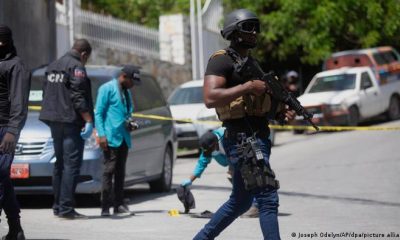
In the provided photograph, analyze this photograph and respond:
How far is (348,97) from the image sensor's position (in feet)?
83.0

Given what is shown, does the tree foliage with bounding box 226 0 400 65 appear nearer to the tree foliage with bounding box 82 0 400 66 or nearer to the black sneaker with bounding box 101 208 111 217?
the tree foliage with bounding box 82 0 400 66

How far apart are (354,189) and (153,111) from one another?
120 inches

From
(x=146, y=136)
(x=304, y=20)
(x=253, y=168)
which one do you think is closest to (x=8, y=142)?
(x=253, y=168)

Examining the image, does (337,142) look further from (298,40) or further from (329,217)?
(329,217)

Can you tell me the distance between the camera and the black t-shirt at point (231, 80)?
21.9ft

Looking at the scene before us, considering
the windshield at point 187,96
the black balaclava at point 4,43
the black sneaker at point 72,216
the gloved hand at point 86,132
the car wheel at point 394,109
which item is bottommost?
the car wheel at point 394,109

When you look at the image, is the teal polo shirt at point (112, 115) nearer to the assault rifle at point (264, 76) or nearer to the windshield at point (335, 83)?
the assault rifle at point (264, 76)

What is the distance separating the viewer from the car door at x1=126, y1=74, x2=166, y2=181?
39.4ft

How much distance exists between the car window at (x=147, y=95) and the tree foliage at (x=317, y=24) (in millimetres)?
16594

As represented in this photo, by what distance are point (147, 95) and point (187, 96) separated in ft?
26.1

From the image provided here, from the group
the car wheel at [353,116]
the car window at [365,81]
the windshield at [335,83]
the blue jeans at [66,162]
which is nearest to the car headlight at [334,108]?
the car wheel at [353,116]

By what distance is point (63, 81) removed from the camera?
10.4m

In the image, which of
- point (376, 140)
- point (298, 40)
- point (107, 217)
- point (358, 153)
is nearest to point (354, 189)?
point (107, 217)

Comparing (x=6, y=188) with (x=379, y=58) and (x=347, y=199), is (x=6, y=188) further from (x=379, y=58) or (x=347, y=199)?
(x=379, y=58)
